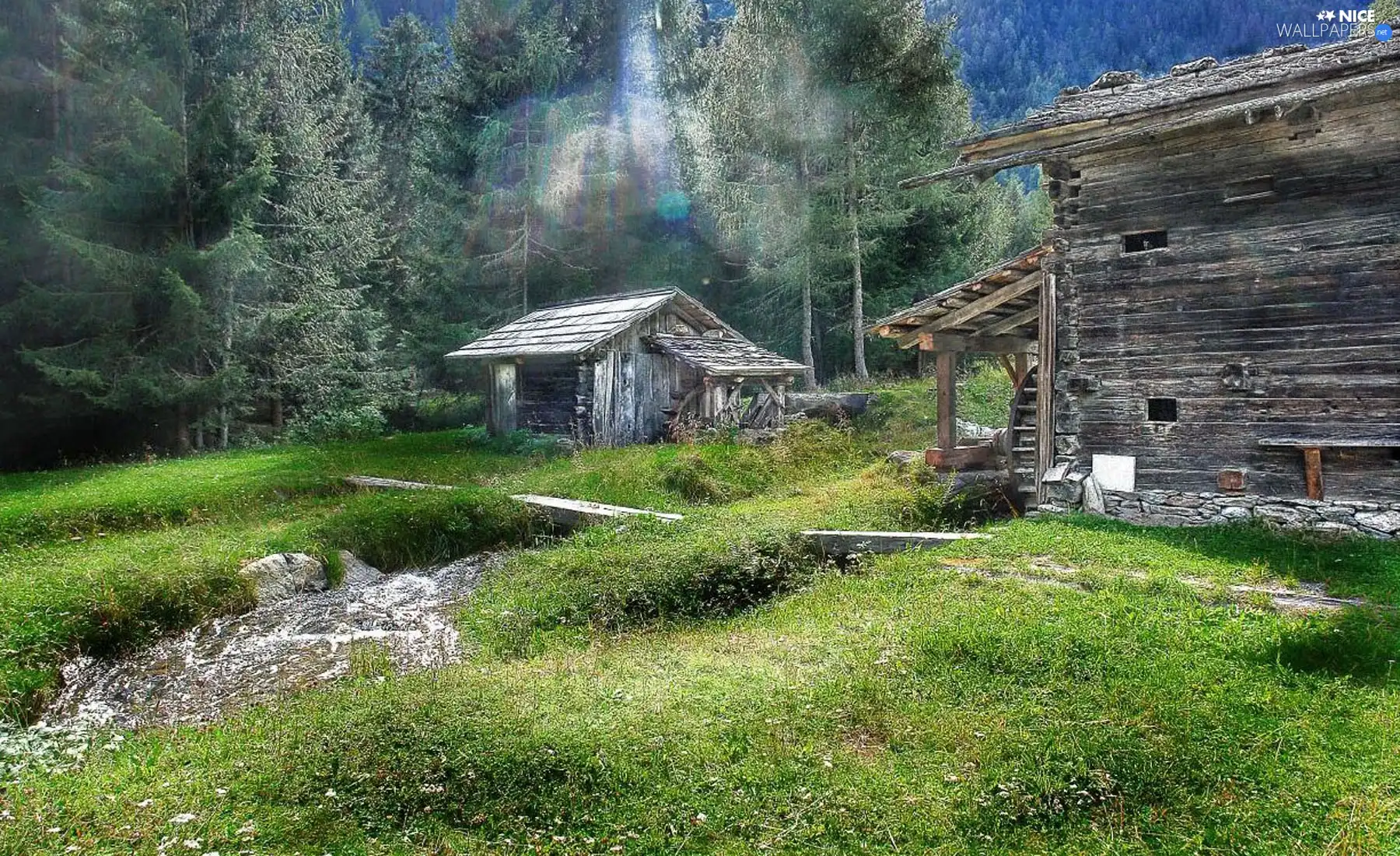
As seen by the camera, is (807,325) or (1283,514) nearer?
(1283,514)

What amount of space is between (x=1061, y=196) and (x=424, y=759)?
11166mm

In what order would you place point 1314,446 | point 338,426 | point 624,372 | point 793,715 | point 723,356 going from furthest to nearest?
1. point 338,426
2. point 723,356
3. point 624,372
4. point 1314,446
5. point 793,715

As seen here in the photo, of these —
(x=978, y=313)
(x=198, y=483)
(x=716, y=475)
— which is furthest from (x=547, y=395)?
(x=978, y=313)

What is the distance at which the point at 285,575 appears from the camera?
9.90 m

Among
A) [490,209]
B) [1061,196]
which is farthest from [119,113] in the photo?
[1061,196]

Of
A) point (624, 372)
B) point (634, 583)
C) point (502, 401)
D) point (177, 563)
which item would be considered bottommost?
point (634, 583)

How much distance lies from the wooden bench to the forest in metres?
15.7

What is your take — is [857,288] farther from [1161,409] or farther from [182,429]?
[182,429]

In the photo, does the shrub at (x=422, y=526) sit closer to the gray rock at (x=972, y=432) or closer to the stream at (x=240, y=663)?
the stream at (x=240, y=663)

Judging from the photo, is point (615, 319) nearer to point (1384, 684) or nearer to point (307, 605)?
point (307, 605)

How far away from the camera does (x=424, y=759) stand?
15.8 feet

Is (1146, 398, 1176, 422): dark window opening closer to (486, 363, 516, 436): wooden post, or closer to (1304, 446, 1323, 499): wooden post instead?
(1304, 446, 1323, 499): wooden post

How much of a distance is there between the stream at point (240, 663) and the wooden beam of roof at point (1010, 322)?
9.49 meters

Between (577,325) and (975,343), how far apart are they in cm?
1049
